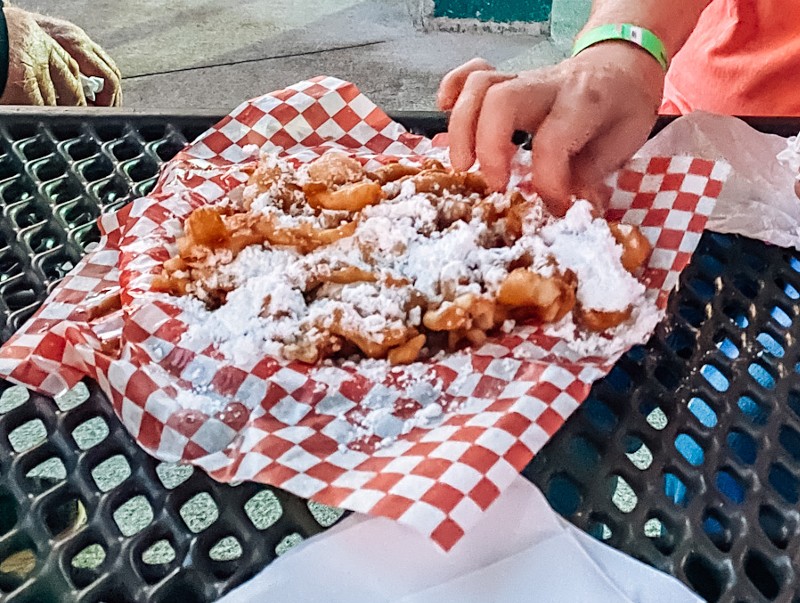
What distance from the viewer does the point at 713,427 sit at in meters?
0.74

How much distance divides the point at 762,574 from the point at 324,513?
0.34 meters

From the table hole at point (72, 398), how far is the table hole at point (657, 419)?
0.51 m

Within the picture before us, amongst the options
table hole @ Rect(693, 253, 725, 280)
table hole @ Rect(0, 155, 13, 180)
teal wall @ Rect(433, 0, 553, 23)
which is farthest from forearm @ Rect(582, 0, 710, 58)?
teal wall @ Rect(433, 0, 553, 23)

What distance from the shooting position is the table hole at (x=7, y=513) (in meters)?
0.65

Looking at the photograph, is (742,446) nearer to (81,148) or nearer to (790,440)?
(790,440)

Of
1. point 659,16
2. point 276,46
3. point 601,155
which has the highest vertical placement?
point 659,16

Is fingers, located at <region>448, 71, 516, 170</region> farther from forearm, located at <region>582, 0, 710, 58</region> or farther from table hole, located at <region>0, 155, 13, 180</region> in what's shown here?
table hole, located at <region>0, 155, 13, 180</region>

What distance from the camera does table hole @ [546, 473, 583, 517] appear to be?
67 centimetres

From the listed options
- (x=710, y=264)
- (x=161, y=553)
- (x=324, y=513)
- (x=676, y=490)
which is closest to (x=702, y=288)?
(x=710, y=264)

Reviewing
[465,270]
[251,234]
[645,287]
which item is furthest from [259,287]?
[645,287]

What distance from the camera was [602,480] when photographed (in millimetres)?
688

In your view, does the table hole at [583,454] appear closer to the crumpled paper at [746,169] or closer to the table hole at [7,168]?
the crumpled paper at [746,169]

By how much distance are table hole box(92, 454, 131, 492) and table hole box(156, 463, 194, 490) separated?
0.09 ft

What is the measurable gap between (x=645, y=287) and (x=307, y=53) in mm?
2848
